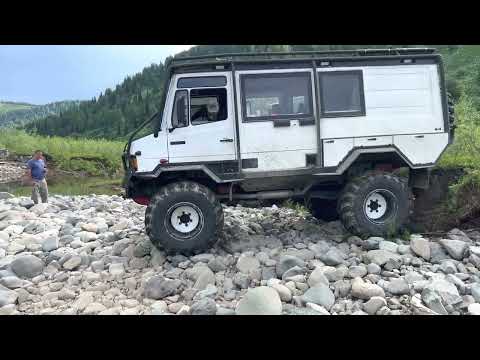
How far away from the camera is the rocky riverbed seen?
526 centimetres

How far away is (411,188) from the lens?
7691 mm

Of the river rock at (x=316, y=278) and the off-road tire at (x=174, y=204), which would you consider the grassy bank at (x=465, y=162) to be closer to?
the river rock at (x=316, y=278)

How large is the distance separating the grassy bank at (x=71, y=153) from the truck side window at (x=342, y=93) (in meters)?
16.9

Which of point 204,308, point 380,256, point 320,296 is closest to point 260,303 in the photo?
point 204,308

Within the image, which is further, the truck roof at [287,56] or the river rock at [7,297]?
the truck roof at [287,56]

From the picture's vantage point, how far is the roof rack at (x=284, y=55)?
6938 millimetres

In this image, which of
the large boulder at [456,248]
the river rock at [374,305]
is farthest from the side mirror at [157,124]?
the large boulder at [456,248]

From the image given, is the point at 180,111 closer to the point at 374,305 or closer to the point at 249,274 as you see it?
the point at 249,274

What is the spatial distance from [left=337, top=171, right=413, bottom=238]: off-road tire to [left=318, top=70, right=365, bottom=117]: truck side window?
46.1 inches

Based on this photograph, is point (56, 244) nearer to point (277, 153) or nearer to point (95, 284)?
point (95, 284)

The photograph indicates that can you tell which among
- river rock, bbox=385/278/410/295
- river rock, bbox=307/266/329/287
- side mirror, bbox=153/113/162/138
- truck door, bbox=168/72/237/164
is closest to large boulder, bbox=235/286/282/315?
river rock, bbox=307/266/329/287

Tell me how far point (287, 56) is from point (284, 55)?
7cm

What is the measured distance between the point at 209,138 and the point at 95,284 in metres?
2.86

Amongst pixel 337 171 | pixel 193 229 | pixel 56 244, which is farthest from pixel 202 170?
pixel 56 244
